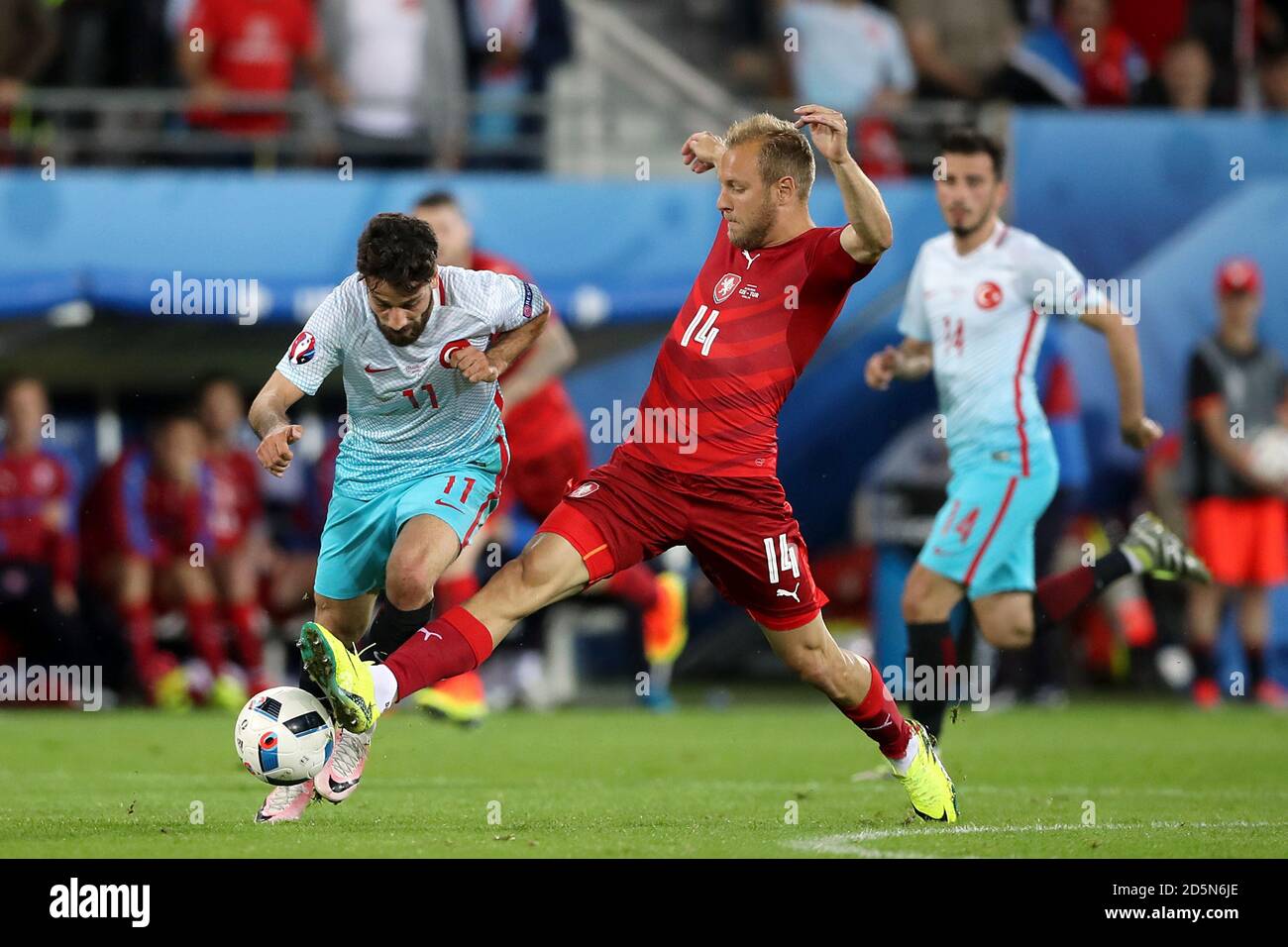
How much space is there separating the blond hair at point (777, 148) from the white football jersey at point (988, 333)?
2.34 metres

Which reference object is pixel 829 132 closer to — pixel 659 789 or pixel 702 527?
pixel 702 527

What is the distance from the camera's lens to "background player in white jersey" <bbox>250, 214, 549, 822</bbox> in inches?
267

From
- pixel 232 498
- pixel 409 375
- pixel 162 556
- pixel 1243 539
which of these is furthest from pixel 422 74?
pixel 409 375

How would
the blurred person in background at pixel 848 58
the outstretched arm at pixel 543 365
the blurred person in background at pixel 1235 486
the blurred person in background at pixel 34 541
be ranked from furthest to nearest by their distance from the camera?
the blurred person in background at pixel 848 58, the blurred person in background at pixel 1235 486, the blurred person in background at pixel 34 541, the outstretched arm at pixel 543 365

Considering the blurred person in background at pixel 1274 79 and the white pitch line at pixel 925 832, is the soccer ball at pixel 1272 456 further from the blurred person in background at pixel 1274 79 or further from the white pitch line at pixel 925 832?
the white pitch line at pixel 925 832

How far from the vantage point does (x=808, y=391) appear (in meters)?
14.1

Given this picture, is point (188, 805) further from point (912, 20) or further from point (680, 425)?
point (912, 20)

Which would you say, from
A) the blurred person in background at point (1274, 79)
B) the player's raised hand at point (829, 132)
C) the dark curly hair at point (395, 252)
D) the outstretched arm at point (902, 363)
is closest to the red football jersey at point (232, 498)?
the outstretched arm at point (902, 363)

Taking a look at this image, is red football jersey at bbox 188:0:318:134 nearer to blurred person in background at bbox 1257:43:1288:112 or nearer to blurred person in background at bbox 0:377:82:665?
blurred person in background at bbox 0:377:82:665

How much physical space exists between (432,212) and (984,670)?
5.28 meters

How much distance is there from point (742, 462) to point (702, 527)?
27 centimetres

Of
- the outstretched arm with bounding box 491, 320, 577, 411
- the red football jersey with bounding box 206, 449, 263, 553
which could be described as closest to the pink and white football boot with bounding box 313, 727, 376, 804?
the outstretched arm with bounding box 491, 320, 577, 411

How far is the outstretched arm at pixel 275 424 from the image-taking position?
6188 mm

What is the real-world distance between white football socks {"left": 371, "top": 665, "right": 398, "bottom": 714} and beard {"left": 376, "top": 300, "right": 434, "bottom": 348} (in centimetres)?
123
